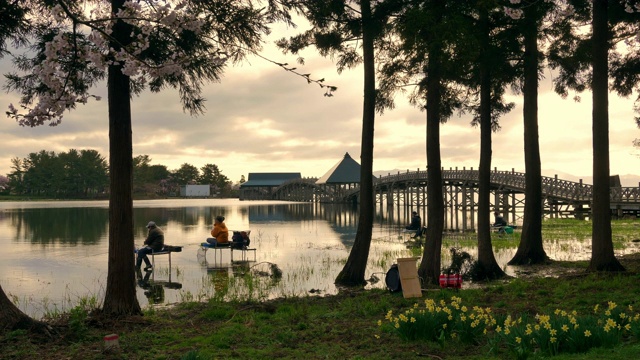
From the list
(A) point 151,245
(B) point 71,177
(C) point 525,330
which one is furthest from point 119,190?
(B) point 71,177

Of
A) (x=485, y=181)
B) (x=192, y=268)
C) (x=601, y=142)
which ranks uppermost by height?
(x=601, y=142)

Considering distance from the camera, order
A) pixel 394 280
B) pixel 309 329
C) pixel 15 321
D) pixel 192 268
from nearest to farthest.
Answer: pixel 15 321 < pixel 309 329 < pixel 394 280 < pixel 192 268

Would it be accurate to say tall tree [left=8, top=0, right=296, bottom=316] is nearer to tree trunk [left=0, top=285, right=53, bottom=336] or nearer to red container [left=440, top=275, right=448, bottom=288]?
tree trunk [left=0, top=285, right=53, bottom=336]

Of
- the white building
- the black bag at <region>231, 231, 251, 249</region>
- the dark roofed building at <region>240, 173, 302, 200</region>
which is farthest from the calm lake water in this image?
the white building

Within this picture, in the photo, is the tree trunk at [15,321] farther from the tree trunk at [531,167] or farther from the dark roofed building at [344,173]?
the dark roofed building at [344,173]

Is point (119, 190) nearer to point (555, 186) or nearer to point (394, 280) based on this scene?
point (394, 280)

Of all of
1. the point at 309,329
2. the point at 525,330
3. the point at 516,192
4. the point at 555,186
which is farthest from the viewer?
the point at 516,192

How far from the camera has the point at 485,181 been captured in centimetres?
1412

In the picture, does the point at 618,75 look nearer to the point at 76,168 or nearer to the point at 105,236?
the point at 105,236

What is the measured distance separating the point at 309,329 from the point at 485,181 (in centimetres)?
800

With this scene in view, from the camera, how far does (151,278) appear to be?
1396cm

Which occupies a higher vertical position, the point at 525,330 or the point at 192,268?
the point at 525,330

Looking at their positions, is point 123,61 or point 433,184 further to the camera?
point 433,184

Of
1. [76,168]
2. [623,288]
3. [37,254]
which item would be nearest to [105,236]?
[37,254]
